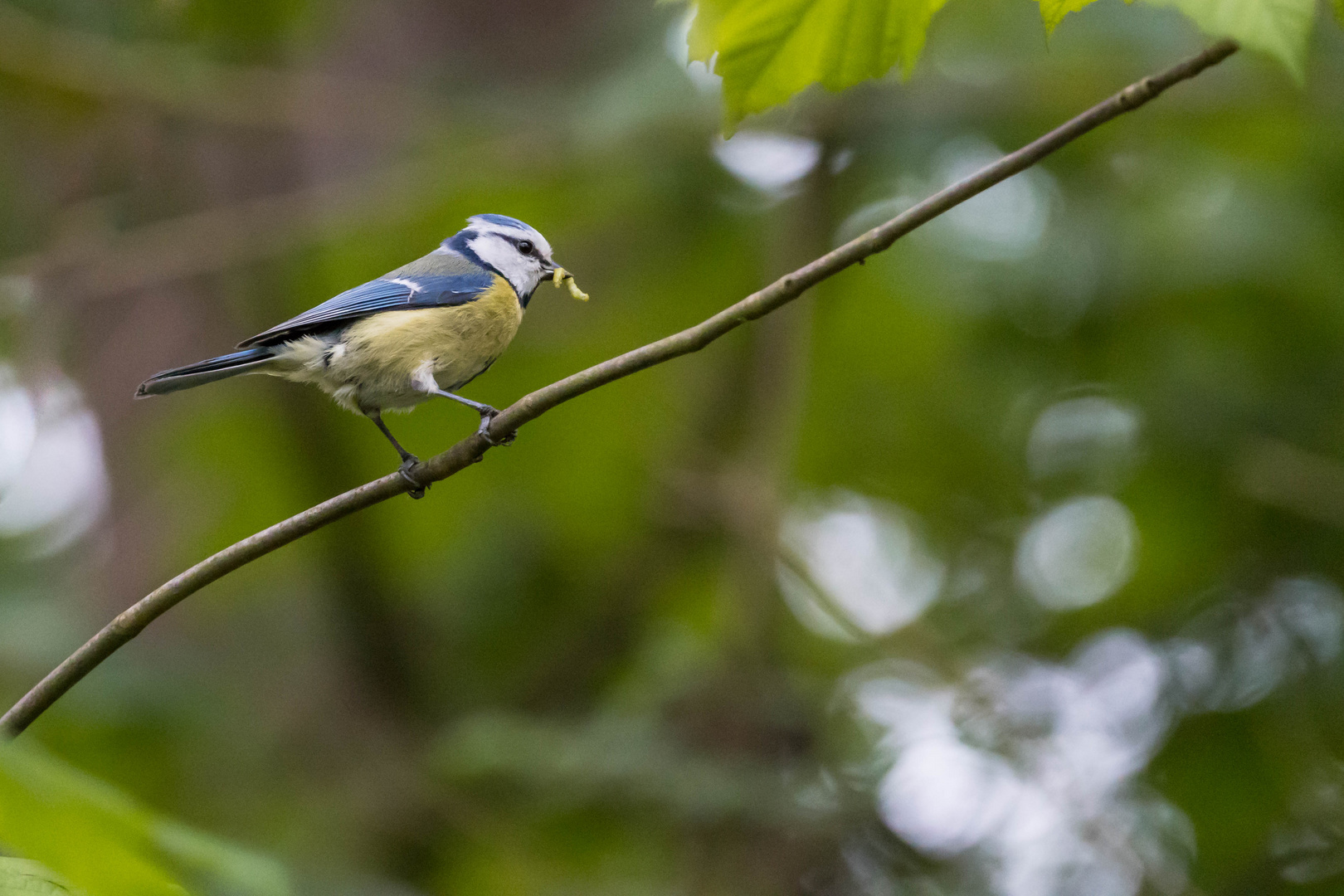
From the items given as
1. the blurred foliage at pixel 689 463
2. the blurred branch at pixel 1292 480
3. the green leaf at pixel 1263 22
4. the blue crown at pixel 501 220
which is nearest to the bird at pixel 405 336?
the blue crown at pixel 501 220

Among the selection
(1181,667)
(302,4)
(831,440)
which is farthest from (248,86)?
(1181,667)

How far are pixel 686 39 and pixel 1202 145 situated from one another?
191 inches

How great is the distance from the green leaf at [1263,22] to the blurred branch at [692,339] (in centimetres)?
10

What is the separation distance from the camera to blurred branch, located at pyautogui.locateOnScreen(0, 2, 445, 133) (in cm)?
520

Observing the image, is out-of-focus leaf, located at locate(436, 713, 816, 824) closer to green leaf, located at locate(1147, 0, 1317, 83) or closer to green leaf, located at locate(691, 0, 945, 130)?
green leaf, located at locate(691, 0, 945, 130)

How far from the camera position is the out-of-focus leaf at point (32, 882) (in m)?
1.21

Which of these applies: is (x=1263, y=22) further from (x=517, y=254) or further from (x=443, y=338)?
(x=517, y=254)

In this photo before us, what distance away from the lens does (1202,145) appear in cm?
583

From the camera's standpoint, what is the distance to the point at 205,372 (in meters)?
2.81

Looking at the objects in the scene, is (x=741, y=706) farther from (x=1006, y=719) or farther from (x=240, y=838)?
(x=240, y=838)

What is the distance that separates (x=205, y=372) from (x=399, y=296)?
83cm

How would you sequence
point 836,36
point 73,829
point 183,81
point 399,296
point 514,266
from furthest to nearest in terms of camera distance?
point 183,81 < point 514,266 < point 399,296 < point 836,36 < point 73,829

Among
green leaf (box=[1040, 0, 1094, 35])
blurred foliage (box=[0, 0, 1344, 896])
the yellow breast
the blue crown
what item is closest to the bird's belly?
the yellow breast

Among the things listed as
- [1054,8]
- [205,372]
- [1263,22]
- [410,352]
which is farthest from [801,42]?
[410,352]
